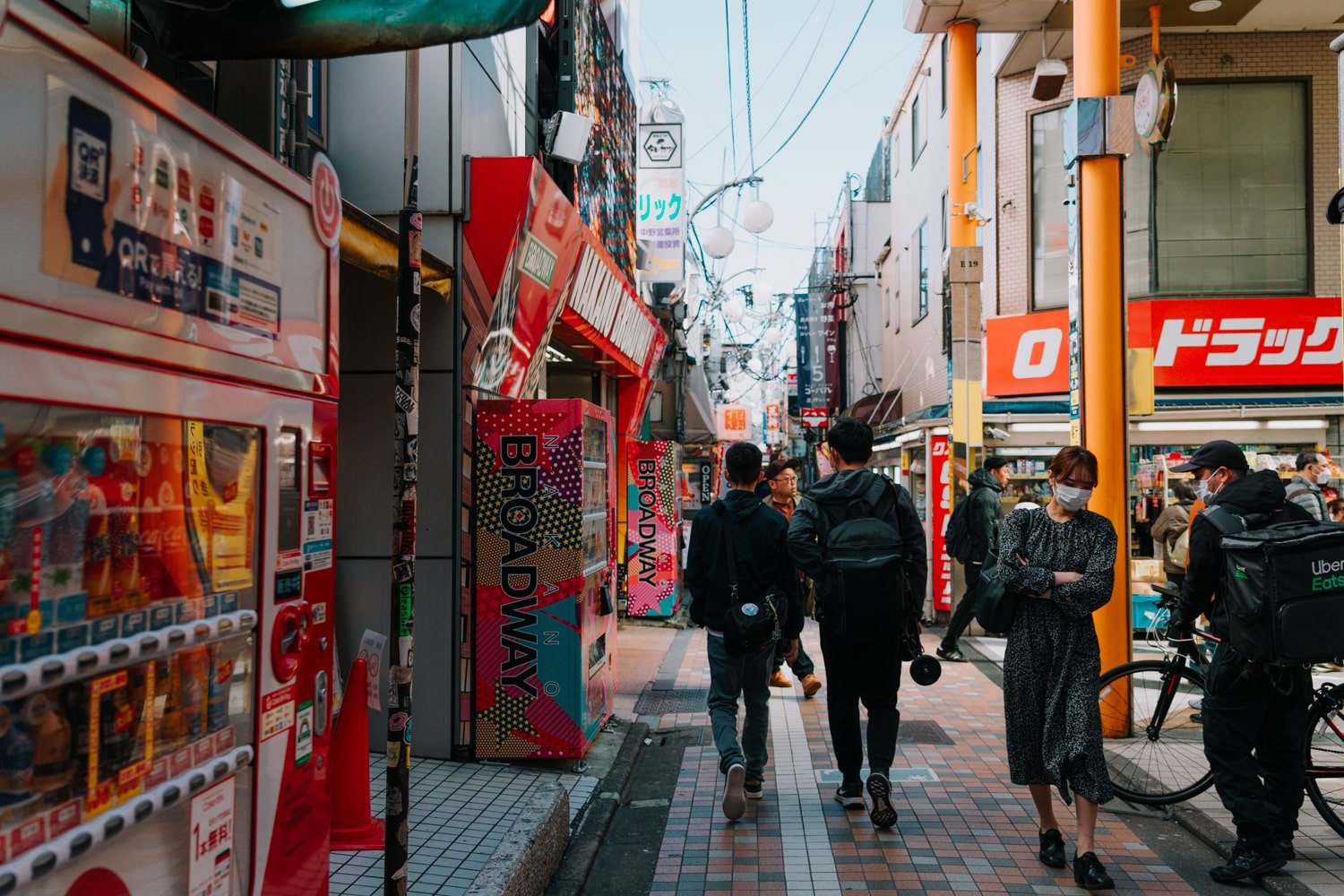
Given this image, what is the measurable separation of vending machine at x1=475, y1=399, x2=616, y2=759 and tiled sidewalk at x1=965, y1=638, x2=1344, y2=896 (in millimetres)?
3661

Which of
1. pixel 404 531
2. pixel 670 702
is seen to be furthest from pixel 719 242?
pixel 404 531

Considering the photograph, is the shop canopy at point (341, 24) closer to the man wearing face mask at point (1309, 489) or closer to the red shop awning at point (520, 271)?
the red shop awning at point (520, 271)

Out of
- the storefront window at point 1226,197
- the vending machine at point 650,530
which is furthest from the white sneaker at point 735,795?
the storefront window at point 1226,197

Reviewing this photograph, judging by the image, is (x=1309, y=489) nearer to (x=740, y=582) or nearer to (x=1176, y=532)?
(x=1176, y=532)

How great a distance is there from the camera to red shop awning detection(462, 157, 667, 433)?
6.76m

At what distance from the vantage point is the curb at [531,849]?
13.2 ft

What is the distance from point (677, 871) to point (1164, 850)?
244cm

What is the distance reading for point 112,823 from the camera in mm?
2330

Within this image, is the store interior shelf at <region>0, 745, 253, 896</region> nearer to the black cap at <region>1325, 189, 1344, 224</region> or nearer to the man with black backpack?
the man with black backpack

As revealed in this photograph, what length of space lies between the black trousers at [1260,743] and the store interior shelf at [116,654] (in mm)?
4233

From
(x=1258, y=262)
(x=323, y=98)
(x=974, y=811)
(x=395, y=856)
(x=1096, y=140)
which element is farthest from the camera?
(x=1258, y=262)

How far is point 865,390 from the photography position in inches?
1299

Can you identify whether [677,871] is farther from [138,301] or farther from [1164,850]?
[138,301]

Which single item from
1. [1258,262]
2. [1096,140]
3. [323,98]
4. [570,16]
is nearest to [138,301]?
[323,98]
